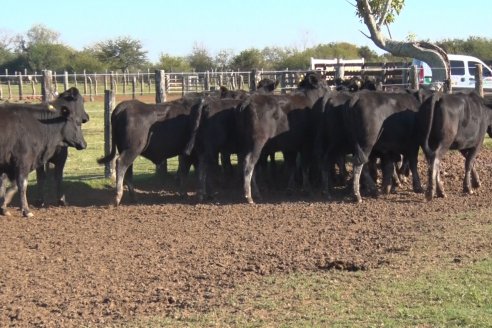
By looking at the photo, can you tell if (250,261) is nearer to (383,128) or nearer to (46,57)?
(383,128)

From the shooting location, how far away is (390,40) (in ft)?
86.4

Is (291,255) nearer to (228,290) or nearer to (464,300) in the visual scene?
(228,290)

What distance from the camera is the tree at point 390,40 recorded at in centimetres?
2544

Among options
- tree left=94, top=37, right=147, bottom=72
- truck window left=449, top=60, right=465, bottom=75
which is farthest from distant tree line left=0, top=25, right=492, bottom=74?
truck window left=449, top=60, right=465, bottom=75

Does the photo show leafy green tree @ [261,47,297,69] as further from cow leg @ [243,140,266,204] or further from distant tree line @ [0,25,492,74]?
cow leg @ [243,140,266,204]

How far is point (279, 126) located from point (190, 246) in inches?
183

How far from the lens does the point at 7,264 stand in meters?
9.48

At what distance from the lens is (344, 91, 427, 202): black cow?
13.6 metres

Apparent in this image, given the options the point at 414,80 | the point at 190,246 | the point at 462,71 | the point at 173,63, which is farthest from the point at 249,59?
the point at 190,246

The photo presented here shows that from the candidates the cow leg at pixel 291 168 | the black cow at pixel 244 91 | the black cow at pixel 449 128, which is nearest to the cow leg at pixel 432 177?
the black cow at pixel 449 128

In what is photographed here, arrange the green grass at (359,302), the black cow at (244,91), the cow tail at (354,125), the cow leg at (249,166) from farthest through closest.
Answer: the black cow at (244,91), the cow leg at (249,166), the cow tail at (354,125), the green grass at (359,302)

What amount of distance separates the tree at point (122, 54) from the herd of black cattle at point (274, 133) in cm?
6107

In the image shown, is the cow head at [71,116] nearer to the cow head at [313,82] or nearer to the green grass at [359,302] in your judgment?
the cow head at [313,82]

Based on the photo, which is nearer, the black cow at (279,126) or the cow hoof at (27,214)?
the cow hoof at (27,214)
